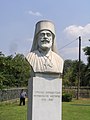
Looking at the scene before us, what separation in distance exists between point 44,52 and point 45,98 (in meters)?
1.47

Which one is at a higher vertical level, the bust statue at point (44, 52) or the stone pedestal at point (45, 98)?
the bust statue at point (44, 52)

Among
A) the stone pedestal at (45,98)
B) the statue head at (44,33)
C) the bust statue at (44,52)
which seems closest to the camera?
the stone pedestal at (45,98)

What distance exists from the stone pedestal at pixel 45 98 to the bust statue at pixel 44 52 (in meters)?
0.32

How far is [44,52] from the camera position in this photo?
10.8 meters

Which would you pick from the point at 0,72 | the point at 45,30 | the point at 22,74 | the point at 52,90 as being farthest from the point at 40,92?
the point at 22,74

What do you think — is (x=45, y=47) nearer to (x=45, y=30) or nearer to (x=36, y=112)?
(x=45, y=30)

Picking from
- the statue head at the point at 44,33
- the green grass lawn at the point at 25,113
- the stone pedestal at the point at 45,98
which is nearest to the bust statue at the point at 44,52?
the statue head at the point at 44,33

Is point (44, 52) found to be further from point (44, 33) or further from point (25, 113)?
point (25, 113)

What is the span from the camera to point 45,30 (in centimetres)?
1066

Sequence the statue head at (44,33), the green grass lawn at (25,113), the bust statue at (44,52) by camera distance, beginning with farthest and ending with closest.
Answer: the green grass lawn at (25,113) → the statue head at (44,33) → the bust statue at (44,52)

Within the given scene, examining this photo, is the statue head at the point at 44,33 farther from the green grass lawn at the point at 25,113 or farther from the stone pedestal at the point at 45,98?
the green grass lawn at the point at 25,113

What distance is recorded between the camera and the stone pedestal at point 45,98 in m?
10.1

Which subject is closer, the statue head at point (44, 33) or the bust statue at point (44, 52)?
the bust statue at point (44, 52)

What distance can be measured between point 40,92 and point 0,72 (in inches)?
753
